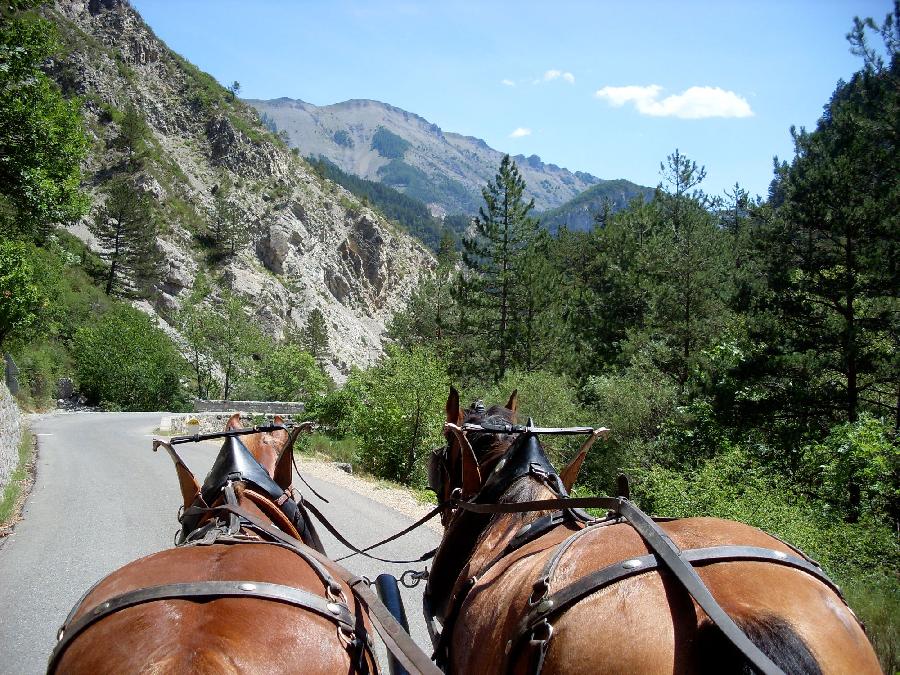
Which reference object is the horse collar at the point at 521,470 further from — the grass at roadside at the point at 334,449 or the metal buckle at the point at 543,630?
the grass at roadside at the point at 334,449

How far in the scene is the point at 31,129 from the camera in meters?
12.2

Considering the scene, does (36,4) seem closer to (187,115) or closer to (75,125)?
(75,125)

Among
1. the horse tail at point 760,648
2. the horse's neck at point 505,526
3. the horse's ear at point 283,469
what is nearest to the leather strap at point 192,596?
the horse's neck at point 505,526

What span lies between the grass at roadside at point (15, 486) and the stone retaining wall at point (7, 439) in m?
0.13

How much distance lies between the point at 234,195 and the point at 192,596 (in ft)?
262

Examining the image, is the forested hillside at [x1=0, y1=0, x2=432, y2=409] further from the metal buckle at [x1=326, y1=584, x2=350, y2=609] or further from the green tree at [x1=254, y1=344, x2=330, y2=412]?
the metal buckle at [x1=326, y1=584, x2=350, y2=609]

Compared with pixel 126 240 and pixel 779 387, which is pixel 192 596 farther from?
pixel 126 240

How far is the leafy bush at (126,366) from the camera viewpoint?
124 feet

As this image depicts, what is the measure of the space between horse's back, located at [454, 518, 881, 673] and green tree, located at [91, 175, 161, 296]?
60.2 meters

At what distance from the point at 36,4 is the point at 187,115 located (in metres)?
79.4

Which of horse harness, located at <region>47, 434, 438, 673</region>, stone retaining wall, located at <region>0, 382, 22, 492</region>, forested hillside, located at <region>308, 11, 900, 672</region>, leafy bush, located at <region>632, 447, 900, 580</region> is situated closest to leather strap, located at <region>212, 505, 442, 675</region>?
horse harness, located at <region>47, 434, 438, 673</region>

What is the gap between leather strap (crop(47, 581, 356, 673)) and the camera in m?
1.88

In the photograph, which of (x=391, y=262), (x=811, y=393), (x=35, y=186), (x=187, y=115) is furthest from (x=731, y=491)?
(x=187, y=115)

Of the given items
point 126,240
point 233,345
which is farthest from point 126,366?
point 126,240
